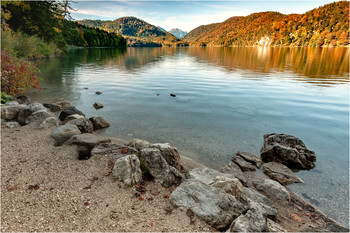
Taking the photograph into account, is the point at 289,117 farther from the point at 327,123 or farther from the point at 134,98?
the point at 134,98

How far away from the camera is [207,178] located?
20.9 ft

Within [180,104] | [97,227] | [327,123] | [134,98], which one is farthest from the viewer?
[134,98]

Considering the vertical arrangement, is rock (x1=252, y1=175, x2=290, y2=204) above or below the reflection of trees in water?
below

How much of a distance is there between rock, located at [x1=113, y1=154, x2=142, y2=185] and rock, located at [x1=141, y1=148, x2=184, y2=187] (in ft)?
1.27

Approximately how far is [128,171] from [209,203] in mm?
2387

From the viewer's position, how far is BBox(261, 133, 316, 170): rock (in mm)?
8281


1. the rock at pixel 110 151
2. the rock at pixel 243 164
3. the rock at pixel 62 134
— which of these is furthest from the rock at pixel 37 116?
the rock at pixel 243 164

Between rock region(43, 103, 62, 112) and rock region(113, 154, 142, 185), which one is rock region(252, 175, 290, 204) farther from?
rock region(43, 103, 62, 112)

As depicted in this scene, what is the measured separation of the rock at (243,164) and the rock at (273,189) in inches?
30.7

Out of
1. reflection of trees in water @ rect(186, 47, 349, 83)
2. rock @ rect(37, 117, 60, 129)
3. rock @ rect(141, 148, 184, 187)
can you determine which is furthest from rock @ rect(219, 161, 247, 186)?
reflection of trees in water @ rect(186, 47, 349, 83)

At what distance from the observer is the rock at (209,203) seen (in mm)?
4266

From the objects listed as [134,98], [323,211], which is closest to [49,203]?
[323,211]

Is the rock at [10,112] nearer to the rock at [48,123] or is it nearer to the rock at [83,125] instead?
the rock at [48,123]

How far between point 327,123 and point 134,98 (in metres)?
15.8
